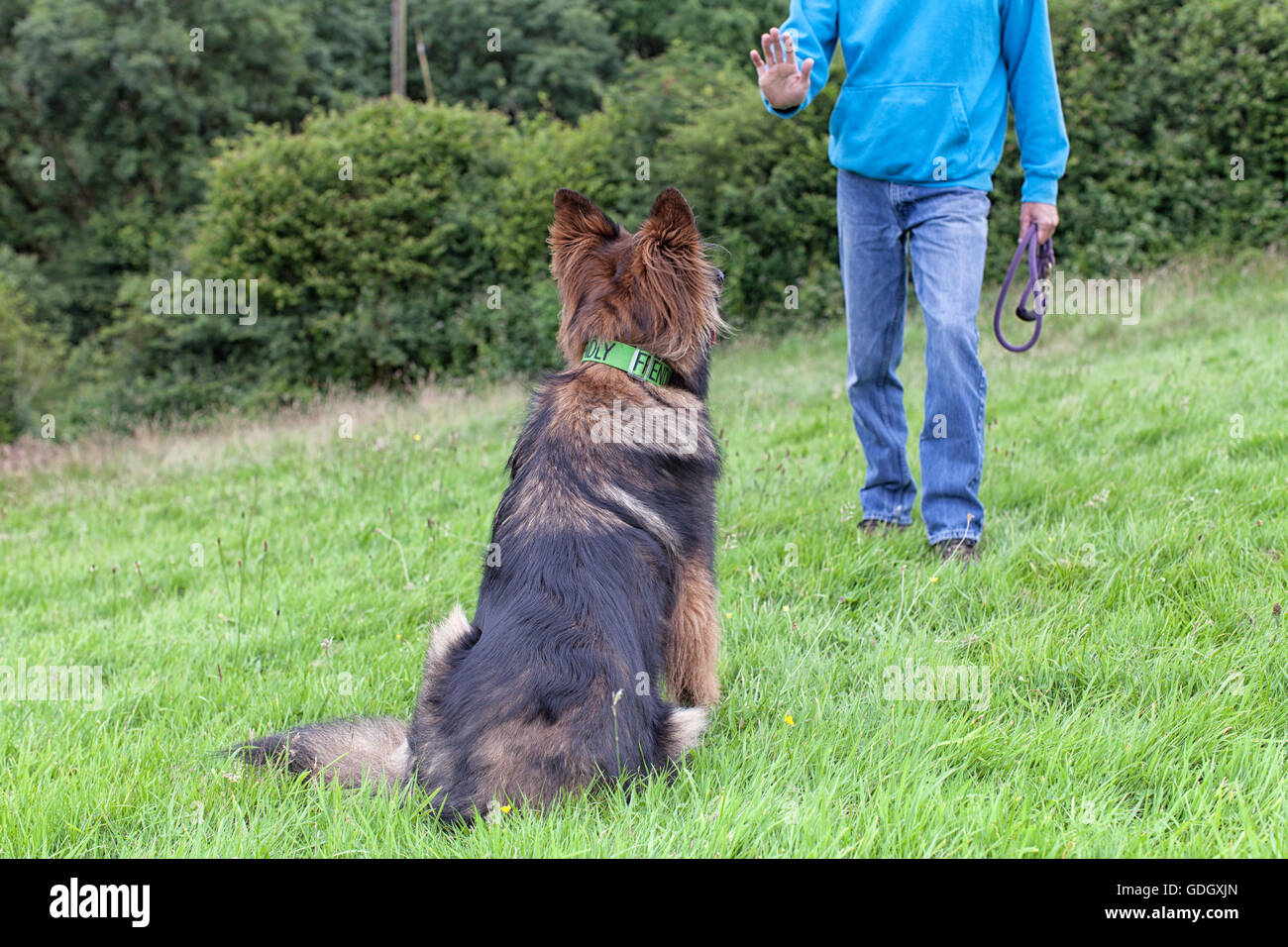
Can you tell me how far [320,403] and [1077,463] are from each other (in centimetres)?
1195

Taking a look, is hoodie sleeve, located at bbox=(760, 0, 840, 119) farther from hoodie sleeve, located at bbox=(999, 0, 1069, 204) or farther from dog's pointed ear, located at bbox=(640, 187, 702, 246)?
dog's pointed ear, located at bbox=(640, 187, 702, 246)

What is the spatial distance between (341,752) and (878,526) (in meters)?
→ 2.80

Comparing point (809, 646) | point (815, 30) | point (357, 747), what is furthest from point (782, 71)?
point (357, 747)

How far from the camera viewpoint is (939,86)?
156 inches

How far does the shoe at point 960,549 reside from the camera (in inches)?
153

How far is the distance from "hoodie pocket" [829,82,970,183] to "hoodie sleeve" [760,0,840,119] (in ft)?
0.88

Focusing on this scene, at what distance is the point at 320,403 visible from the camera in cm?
1419

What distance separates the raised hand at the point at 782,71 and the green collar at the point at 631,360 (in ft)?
4.96

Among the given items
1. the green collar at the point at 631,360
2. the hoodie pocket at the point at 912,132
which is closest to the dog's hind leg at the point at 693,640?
the green collar at the point at 631,360

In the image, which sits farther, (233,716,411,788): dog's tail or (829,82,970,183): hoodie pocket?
(829,82,970,183): hoodie pocket

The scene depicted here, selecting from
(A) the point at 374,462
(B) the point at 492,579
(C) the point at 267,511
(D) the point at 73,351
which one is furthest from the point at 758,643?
(D) the point at 73,351

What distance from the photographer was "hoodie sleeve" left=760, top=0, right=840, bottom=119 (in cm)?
399

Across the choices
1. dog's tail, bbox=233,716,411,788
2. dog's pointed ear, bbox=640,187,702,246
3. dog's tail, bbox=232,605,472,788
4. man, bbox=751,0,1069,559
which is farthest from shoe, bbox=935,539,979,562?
dog's tail, bbox=233,716,411,788

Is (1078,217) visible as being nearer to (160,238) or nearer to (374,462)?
(374,462)
